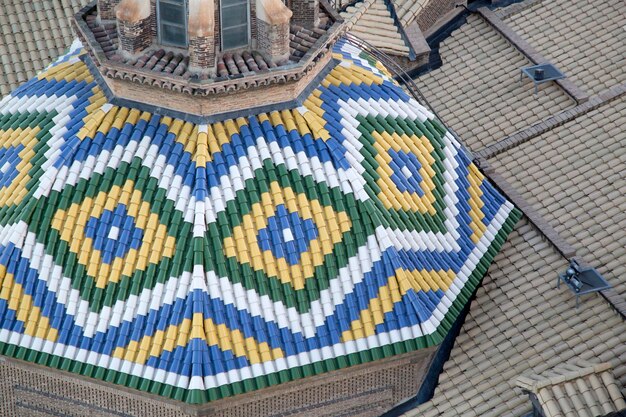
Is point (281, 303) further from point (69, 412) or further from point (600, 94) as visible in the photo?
point (600, 94)

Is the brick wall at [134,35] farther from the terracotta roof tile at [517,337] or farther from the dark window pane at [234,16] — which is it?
the terracotta roof tile at [517,337]

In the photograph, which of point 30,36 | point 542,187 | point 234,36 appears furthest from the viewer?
point 30,36

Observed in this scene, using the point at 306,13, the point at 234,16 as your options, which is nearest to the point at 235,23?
the point at 234,16

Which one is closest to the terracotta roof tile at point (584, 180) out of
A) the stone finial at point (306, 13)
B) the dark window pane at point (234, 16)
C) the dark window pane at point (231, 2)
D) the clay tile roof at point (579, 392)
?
the clay tile roof at point (579, 392)

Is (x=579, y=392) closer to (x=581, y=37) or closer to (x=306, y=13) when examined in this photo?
(x=306, y=13)

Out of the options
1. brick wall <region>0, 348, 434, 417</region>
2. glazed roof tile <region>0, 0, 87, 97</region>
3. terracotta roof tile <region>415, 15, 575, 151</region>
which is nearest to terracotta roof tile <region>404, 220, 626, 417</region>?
brick wall <region>0, 348, 434, 417</region>

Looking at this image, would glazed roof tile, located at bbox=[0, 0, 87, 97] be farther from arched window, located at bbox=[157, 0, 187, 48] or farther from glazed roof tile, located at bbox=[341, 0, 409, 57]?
arched window, located at bbox=[157, 0, 187, 48]

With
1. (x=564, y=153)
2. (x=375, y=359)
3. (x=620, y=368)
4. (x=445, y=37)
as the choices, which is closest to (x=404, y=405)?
(x=375, y=359)
